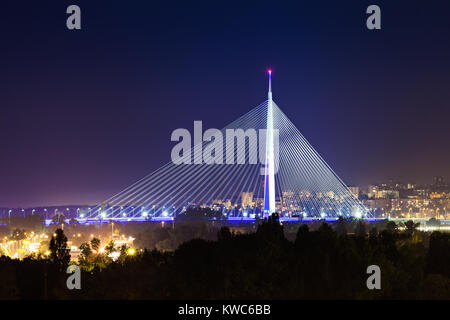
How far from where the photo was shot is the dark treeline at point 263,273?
13.0 metres

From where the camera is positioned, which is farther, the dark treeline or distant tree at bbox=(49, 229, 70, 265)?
distant tree at bbox=(49, 229, 70, 265)

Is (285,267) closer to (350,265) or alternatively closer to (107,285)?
(350,265)

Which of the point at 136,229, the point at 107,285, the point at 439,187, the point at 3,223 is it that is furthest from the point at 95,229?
the point at 439,187

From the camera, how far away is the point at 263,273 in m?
13.2

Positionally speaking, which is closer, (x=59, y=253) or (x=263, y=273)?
(x=263, y=273)

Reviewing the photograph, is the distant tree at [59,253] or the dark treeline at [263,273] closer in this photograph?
the dark treeline at [263,273]

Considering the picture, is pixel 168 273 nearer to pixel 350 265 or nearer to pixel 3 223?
pixel 350 265

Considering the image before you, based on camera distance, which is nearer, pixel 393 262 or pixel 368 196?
pixel 393 262

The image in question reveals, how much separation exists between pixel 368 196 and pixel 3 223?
59.4 metres

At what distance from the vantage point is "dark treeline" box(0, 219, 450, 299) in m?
13.0
